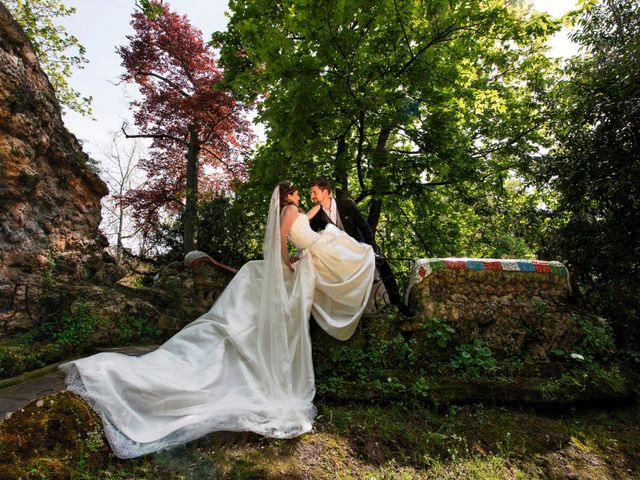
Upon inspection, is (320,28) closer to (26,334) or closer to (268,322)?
(268,322)

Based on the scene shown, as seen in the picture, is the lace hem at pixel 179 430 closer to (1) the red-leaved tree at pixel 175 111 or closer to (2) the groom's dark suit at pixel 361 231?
(2) the groom's dark suit at pixel 361 231

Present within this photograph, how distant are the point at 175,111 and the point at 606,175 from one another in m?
10.9

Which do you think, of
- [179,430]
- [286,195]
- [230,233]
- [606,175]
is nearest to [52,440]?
[179,430]

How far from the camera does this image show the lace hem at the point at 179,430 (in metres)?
2.58

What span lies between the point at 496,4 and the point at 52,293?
965 centimetres

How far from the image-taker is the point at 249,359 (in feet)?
12.1

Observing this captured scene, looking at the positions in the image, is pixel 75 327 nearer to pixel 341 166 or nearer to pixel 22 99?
pixel 22 99

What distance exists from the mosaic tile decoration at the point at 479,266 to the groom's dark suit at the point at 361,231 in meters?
0.33

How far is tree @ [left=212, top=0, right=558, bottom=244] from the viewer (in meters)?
6.32

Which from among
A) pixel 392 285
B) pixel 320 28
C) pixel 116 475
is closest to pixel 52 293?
pixel 116 475

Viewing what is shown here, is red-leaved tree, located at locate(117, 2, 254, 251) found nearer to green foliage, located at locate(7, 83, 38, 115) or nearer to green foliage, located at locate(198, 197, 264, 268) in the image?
green foliage, located at locate(198, 197, 264, 268)

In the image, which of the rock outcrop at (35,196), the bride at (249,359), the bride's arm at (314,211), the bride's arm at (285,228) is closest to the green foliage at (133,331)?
the rock outcrop at (35,196)

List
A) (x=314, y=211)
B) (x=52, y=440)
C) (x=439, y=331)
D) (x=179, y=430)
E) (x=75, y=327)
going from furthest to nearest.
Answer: (x=75, y=327), (x=314, y=211), (x=439, y=331), (x=179, y=430), (x=52, y=440)

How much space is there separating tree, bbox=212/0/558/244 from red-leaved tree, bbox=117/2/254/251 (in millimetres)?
2084
